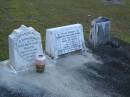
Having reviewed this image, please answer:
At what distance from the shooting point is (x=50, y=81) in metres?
6.82

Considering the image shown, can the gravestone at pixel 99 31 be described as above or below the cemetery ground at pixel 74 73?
above

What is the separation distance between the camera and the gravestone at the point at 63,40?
7590 mm

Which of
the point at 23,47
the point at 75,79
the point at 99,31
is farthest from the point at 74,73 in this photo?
the point at 99,31

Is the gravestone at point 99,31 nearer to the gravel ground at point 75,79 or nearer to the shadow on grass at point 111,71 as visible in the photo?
the shadow on grass at point 111,71

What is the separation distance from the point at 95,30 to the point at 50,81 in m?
2.54

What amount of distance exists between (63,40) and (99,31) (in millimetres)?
1440

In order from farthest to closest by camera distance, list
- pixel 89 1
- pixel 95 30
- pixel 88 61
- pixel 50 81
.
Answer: pixel 89 1
pixel 95 30
pixel 88 61
pixel 50 81

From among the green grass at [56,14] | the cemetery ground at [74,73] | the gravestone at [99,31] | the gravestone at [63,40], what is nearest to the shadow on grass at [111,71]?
the cemetery ground at [74,73]

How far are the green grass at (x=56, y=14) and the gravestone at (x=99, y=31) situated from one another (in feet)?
4.55

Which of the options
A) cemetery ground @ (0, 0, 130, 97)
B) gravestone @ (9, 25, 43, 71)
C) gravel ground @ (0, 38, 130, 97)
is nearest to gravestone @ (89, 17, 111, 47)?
cemetery ground @ (0, 0, 130, 97)

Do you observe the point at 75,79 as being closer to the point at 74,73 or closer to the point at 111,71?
the point at 74,73

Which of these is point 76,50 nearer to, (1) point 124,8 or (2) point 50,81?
(2) point 50,81

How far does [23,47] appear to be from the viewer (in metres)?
7.11

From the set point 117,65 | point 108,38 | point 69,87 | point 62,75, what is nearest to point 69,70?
point 62,75
